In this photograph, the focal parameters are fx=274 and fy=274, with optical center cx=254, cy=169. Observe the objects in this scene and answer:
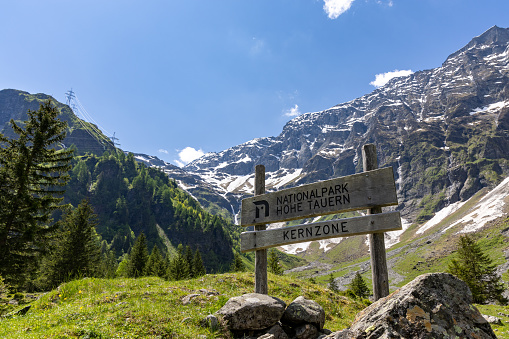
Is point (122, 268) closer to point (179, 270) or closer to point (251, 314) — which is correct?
point (179, 270)

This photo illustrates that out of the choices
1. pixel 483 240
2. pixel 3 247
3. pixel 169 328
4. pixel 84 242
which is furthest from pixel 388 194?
pixel 483 240

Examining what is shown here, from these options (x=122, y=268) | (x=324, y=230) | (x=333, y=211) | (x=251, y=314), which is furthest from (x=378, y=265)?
(x=122, y=268)

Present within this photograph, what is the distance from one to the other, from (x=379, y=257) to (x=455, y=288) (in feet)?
8.51

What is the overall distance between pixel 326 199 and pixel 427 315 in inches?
185

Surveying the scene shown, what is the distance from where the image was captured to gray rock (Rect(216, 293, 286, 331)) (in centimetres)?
784

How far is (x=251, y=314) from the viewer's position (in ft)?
26.0

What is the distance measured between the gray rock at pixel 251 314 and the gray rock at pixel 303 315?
28 centimetres

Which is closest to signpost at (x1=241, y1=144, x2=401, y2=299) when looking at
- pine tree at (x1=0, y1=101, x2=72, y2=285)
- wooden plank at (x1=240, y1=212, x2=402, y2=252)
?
wooden plank at (x1=240, y1=212, x2=402, y2=252)

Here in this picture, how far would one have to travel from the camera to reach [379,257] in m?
8.14

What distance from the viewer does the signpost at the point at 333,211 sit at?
8.11 meters

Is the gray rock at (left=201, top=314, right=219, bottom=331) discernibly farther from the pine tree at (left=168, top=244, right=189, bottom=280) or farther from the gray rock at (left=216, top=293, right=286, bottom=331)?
the pine tree at (left=168, top=244, right=189, bottom=280)

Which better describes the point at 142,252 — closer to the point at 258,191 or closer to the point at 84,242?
the point at 84,242

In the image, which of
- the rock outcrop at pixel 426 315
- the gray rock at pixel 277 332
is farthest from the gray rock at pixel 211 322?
the rock outcrop at pixel 426 315

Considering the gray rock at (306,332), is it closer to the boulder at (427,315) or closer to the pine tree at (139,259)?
the boulder at (427,315)
